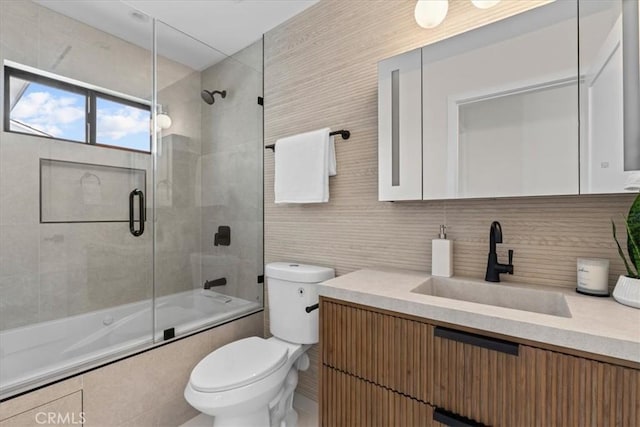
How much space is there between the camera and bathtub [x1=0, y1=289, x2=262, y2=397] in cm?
135

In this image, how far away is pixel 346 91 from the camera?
159 centimetres

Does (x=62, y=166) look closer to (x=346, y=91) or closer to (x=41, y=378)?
(x=41, y=378)

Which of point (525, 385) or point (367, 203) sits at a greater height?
point (367, 203)

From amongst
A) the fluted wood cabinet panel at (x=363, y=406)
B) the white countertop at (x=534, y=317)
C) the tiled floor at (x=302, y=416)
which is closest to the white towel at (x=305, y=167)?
the white countertop at (x=534, y=317)

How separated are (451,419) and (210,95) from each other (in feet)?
7.67

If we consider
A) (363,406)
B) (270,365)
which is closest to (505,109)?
(363,406)

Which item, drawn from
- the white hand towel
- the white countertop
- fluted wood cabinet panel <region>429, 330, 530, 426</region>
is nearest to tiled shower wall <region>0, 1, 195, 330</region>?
the white hand towel

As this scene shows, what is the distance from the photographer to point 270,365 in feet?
4.36

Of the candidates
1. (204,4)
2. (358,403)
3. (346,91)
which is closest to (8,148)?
(204,4)

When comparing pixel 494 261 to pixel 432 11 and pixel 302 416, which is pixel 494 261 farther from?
pixel 302 416

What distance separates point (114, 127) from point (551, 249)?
2621 millimetres

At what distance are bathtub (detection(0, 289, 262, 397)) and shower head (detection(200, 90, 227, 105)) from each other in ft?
4.60

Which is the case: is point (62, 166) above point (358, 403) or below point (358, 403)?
above

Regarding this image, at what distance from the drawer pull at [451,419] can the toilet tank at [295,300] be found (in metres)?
0.77
